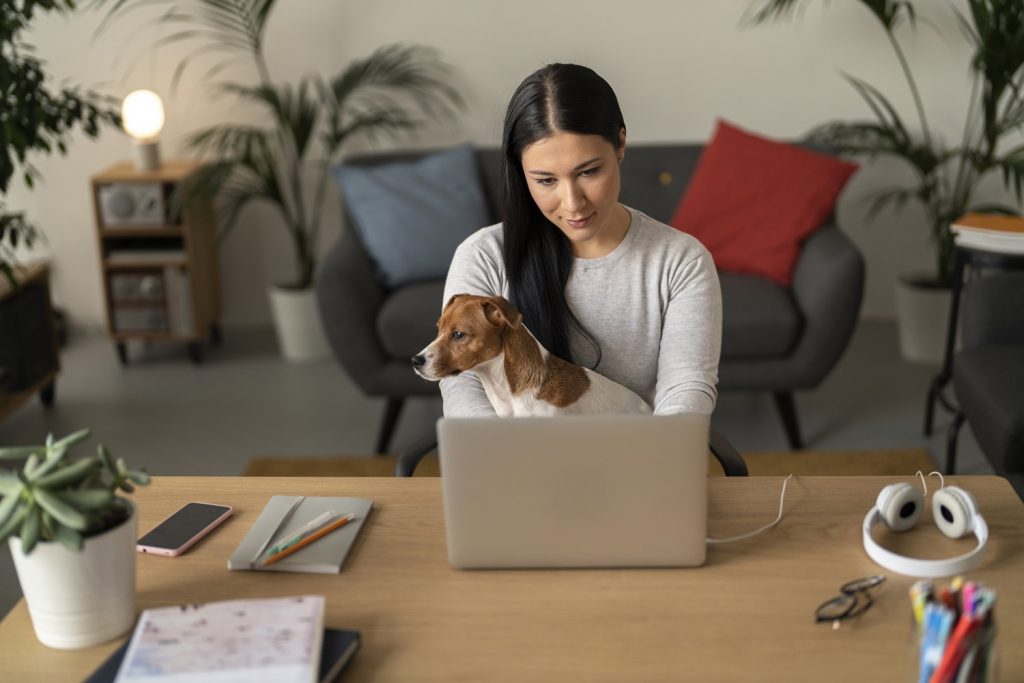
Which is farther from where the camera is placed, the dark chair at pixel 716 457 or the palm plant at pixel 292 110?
the palm plant at pixel 292 110

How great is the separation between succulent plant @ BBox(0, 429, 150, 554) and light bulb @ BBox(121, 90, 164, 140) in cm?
291

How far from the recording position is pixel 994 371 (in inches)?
105

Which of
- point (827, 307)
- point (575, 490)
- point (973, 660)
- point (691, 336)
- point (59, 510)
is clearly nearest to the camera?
point (973, 660)

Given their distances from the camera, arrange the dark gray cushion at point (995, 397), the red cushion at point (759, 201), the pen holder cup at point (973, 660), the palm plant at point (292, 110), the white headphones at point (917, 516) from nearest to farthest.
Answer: the pen holder cup at point (973, 660) < the white headphones at point (917, 516) < the dark gray cushion at point (995, 397) < the red cushion at point (759, 201) < the palm plant at point (292, 110)

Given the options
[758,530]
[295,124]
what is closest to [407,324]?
[295,124]

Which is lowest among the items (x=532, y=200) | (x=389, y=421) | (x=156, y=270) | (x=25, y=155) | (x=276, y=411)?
(x=276, y=411)

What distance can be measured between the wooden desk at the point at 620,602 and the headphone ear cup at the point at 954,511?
16 millimetres

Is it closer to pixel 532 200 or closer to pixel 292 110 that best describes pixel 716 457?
pixel 532 200

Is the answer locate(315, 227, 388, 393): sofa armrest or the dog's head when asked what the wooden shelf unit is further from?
the dog's head

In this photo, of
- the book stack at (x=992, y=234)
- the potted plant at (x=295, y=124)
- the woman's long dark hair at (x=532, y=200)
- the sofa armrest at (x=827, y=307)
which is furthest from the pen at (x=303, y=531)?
the potted plant at (x=295, y=124)

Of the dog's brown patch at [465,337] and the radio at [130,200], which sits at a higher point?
the dog's brown patch at [465,337]

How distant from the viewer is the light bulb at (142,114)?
12.7ft

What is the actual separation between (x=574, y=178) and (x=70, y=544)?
861 millimetres

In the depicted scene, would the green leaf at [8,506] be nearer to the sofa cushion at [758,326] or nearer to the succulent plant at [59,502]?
the succulent plant at [59,502]
